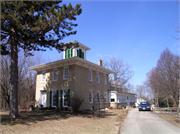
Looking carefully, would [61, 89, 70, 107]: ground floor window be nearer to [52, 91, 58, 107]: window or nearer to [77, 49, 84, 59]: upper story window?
[52, 91, 58, 107]: window

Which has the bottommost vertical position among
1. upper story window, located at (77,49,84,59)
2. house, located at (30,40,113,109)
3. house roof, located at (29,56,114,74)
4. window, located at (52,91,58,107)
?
window, located at (52,91,58,107)

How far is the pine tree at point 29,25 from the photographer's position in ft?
31.5

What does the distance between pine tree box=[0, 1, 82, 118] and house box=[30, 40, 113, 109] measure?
552 centimetres

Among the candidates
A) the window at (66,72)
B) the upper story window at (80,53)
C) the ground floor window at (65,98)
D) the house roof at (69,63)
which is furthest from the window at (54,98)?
the upper story window at (80,53)

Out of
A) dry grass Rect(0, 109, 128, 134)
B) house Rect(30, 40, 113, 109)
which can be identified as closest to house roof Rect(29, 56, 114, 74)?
house Rect(30, 40, 113, 109)

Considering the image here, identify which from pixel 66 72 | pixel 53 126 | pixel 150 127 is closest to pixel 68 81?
pixel 66 72

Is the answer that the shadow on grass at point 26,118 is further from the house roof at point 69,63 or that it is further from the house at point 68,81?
the house roof at point 69,63

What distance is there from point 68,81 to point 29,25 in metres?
9.26

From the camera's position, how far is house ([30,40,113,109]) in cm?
1816

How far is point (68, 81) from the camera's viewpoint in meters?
18.4

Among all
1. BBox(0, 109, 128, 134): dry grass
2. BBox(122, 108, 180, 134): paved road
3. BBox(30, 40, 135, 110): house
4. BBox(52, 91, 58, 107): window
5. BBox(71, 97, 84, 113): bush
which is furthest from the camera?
BBox(52, 91, 58, 107): window

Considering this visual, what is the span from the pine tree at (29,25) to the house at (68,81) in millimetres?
5523

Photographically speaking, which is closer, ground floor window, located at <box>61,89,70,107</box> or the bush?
the bush

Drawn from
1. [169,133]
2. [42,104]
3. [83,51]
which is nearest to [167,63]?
[169,133]
